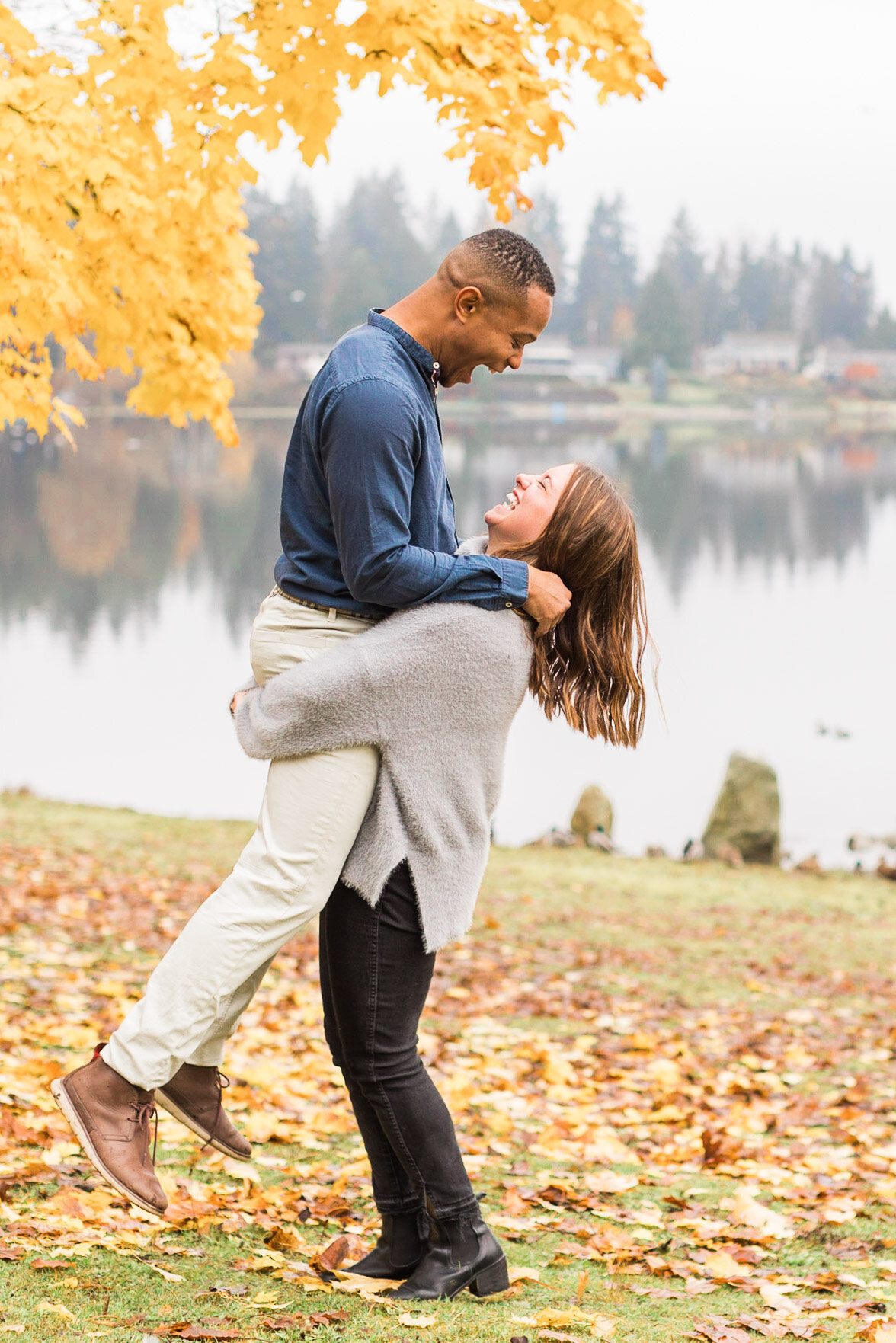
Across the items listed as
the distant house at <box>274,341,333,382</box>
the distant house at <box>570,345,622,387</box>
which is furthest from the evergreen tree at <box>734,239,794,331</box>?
the distant house at <box>274,341,333,382</box>

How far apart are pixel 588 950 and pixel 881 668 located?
78.5ft

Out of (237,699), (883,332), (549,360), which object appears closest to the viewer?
(237,699)

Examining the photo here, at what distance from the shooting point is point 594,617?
299cm

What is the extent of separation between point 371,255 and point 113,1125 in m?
50.6

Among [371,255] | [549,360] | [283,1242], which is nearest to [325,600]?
[283,1242]

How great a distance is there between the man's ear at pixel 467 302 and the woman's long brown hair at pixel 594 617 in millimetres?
402

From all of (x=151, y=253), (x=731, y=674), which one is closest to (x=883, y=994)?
(x=151, y=253)

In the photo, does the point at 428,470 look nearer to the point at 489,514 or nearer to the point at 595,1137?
the point at 489,514

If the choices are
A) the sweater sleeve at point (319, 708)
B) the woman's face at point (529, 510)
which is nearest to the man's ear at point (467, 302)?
the woman's face at point (529, 510)

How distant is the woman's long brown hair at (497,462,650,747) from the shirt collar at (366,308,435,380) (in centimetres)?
39

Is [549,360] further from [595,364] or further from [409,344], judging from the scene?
[409,344]

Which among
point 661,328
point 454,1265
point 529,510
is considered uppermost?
point 661,328

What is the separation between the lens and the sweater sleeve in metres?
2.69

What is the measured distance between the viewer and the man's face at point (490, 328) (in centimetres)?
278
